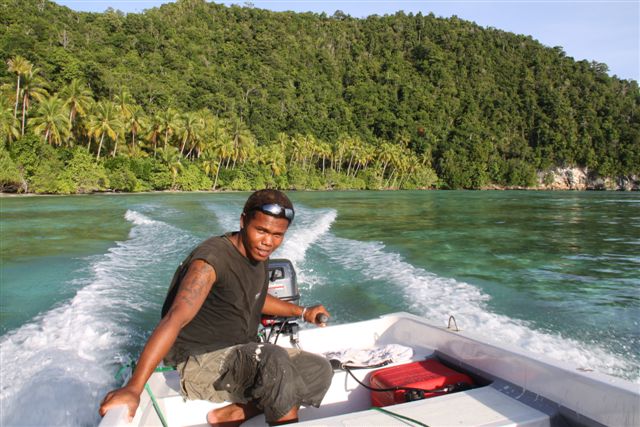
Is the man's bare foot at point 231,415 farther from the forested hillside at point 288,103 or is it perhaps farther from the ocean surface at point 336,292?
the forested hillside at point 288,103

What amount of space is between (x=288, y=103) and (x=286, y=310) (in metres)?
→ 92.5

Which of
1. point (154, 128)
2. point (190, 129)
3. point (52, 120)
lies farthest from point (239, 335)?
point (190, 129)

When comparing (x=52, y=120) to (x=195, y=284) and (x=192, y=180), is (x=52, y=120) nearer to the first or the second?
(x=192, y=180)

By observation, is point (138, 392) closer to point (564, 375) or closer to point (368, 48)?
point (564, 375)

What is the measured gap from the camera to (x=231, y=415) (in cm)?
253

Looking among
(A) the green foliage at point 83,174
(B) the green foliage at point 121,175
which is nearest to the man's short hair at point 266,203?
(A) the green foliage at point 83,174

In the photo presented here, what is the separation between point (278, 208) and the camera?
2301 mm

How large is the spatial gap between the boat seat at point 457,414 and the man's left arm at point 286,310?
0.89 metres

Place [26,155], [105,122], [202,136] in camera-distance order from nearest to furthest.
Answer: [26,155], [105,122], [202,136]

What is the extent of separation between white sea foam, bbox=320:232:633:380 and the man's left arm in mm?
1113

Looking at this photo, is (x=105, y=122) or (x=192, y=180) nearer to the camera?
(x=105, y=122)

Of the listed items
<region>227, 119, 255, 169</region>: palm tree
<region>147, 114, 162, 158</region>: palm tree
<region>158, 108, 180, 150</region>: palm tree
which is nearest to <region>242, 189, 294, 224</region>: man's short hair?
<region>158, 108, 180, 150</region>: palm tree

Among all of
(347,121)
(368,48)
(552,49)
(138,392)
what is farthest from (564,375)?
(552,49)

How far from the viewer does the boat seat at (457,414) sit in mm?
2227
